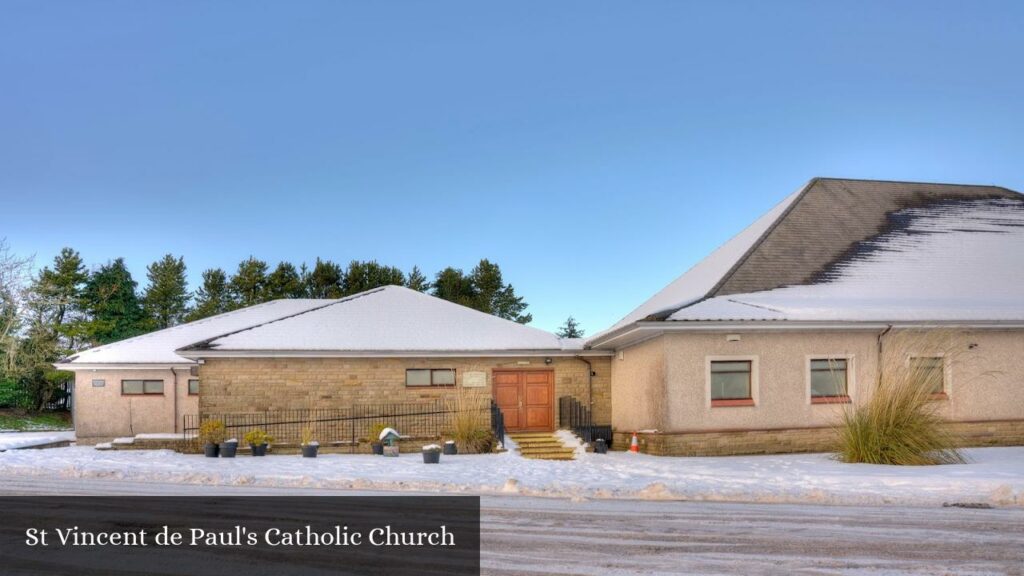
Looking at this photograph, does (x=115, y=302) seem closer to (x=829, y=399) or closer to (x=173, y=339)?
(x=173, y=339)

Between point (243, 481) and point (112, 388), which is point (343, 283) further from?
point (243, 481)

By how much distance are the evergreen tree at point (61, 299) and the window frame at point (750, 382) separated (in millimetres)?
29489

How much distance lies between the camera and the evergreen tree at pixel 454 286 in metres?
49.5

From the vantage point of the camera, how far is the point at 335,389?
22.0 metres

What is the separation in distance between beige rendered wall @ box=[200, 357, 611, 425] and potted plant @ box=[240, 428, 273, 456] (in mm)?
1721

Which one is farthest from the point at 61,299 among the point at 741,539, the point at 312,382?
the point at 741,539

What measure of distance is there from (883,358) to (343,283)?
3651 centimetres

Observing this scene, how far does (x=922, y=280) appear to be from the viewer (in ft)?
65.2

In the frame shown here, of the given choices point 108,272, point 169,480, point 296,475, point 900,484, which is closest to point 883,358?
point 900,484

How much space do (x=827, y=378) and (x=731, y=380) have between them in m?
2.22

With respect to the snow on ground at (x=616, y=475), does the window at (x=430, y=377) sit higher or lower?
higher

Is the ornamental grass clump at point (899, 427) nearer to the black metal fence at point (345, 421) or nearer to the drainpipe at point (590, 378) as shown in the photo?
the black metal fence at point (345, 421)

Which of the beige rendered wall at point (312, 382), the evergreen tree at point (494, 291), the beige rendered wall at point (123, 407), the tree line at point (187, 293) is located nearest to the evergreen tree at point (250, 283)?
the tree line at point (187, 293)

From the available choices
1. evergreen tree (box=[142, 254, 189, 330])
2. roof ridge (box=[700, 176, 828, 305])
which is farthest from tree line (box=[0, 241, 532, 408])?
roof ridge (box=[700, 176, 828, 305])
